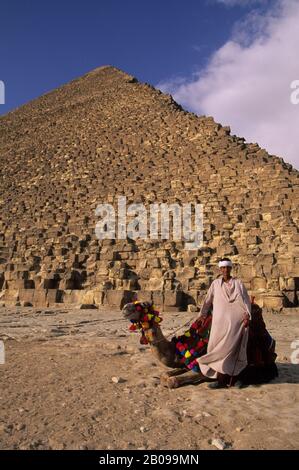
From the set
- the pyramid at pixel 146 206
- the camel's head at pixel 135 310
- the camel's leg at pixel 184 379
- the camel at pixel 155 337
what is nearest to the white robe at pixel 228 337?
the camel's leg at pixel 184 379

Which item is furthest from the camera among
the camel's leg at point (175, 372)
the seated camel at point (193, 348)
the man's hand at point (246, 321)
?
the camel's leg at point (175, 372)

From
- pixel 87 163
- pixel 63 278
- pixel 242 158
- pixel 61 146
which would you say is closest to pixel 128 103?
pixel 61 146

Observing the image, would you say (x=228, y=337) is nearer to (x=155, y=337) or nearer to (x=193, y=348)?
(x=193, y=348)

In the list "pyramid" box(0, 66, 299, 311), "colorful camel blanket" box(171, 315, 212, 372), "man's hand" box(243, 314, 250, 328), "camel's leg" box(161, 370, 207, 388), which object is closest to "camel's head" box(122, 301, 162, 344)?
"colorful camel blanket" box(171, 315, 212, 372)

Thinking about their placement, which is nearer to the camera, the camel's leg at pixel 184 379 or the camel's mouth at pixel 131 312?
the camel's leg at pixel 184 379

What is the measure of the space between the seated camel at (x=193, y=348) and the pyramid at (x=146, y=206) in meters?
5.68

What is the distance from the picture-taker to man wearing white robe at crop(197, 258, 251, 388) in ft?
11.4

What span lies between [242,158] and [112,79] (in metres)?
23.5

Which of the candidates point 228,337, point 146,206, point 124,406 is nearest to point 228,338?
point 228,337

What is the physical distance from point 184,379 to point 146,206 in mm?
11721

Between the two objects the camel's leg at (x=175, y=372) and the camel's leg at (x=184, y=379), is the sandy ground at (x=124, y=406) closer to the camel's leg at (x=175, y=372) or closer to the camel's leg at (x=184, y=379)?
the camel's leg at (x=184, y=379)

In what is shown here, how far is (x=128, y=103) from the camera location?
27.7 metres

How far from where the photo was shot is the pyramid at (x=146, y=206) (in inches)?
425

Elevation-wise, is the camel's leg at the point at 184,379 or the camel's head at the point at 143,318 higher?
the camel's head at the point at 143,318
